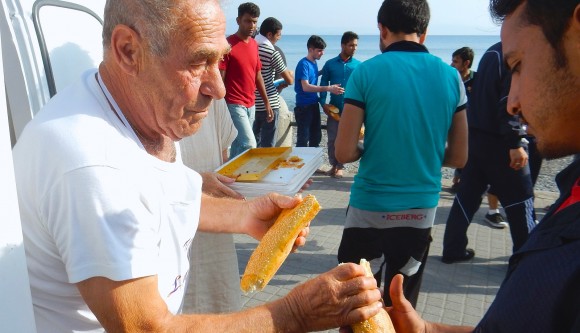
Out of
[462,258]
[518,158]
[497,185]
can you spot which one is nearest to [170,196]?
[518,158]

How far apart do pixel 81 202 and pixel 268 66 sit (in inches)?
278

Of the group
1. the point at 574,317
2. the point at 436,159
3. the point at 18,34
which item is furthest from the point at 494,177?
the point at 18,34

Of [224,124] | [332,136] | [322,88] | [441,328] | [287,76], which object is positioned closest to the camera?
[441,328]

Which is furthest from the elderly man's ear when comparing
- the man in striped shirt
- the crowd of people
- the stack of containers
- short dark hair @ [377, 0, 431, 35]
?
the man in striped shirt

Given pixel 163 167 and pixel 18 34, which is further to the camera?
pixel 18 34

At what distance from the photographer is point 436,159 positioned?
10.5 ft

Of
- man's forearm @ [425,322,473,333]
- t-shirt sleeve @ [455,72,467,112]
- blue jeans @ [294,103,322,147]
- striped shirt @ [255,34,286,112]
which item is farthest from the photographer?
blue jeans @ [294,103,322,147]

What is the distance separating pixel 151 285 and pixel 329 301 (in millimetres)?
575

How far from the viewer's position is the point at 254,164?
3.02 m

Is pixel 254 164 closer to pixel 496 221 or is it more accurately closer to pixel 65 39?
pixel 65 39

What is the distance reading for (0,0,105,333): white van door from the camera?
1.17 meters

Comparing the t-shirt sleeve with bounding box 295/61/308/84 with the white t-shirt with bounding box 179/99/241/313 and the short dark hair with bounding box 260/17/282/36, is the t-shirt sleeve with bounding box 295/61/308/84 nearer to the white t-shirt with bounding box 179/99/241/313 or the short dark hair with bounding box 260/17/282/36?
the short dark hair with bounding box 260/17/282/36

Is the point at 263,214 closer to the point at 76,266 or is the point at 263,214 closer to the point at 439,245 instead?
the point at 76,266

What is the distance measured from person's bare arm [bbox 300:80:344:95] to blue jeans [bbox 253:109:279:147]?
776mm
